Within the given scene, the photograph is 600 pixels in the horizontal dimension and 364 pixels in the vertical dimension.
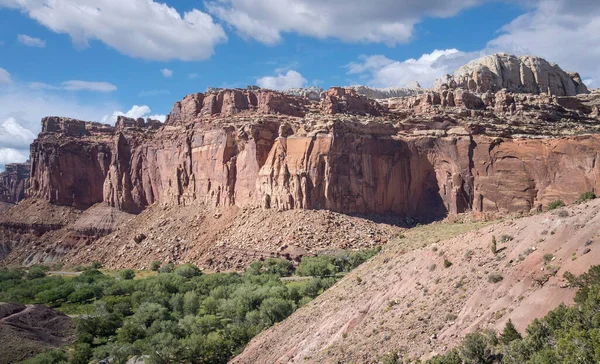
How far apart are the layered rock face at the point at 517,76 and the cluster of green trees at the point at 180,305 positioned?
5567 cm

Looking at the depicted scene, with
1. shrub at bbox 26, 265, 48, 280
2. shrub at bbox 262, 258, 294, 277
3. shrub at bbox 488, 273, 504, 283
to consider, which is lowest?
shrub at bbox 26, 265, 48, 280

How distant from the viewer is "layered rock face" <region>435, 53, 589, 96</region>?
300ft

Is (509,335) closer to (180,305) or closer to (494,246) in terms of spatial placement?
(494,246)

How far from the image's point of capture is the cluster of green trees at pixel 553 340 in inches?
446

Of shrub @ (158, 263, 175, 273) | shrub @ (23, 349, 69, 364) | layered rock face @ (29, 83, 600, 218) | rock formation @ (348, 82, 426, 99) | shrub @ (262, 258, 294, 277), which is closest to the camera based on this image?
shrub @ (23, 349, 69, 364)

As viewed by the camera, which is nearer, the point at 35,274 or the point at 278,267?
the point at 278,267

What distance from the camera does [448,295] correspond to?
18.4 metres

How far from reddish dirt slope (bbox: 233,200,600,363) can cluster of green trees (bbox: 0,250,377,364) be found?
7287 mm

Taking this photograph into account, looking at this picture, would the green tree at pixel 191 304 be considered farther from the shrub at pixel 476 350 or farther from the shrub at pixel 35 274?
the shrub at pixel 35 274

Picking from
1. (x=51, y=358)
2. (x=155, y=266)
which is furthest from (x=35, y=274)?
(x=51, y=358)

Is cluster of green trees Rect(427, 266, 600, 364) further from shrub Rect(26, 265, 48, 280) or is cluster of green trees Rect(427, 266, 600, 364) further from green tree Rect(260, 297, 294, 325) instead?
shrub Rect(26, 265, 48, 280)

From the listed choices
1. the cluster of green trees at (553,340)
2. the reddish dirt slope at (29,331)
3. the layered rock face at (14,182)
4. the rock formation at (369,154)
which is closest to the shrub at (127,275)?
the rock formation at (369,154)

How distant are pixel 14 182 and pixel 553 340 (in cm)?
15539

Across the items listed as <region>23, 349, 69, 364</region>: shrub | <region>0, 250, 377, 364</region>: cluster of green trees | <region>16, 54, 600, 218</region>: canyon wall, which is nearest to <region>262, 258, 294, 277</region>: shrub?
<region>0, 250, 377, 364</region>: cluster of green trees
